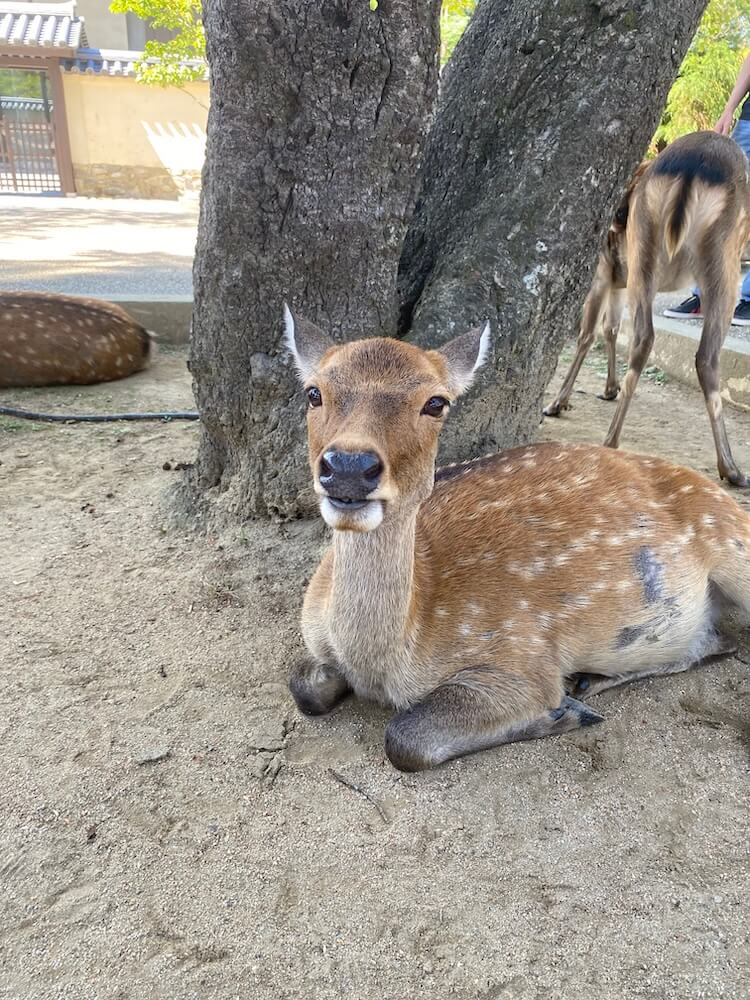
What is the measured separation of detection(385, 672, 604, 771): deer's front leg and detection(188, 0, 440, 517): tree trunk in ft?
4.12

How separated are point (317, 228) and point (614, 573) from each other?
1592 mm

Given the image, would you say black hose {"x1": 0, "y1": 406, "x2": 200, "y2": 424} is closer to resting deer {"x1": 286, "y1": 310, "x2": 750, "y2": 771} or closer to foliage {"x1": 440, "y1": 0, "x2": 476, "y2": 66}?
resting deer {"x1": 286, "y1": 310, "x2": 750, "y2": 771}

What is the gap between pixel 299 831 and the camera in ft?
6.48

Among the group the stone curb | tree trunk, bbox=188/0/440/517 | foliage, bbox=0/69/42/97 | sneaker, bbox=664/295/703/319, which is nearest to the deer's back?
tree trunk, bbox=188/0/440/517

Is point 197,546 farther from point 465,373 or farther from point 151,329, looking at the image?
point 151,329

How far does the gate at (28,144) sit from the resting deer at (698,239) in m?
22.0

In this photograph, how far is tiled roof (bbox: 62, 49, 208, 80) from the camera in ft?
67.7

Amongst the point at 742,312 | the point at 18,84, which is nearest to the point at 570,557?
the point at 742,312

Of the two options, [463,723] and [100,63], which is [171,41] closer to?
[100,63]

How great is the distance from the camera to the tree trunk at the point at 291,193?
249 centimetres

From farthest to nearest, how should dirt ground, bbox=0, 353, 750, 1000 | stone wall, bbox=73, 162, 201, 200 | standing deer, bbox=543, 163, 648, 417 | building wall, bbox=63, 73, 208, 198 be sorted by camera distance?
stone wall, bbox=73, 162, 201, 200 < building wall, bbox=63, 73, 208, 198 < standing deer, bbox=543, 163, 648, 417 < dirt ground, bbox=0, 353, 750, 1000

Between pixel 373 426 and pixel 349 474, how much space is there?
21 cm

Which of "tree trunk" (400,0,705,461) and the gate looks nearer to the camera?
"tree trunk" (400,0,705,461)

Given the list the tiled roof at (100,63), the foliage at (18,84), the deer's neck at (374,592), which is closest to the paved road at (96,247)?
the tiled roof at (100,63)
